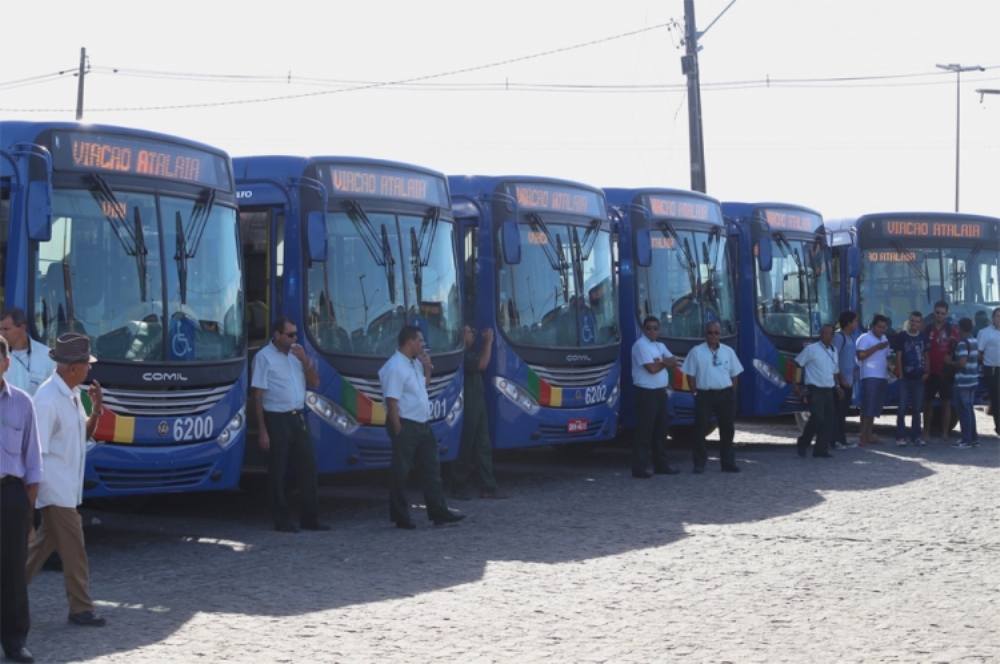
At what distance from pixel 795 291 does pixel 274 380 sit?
1024 cm

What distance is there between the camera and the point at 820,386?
60.1ft

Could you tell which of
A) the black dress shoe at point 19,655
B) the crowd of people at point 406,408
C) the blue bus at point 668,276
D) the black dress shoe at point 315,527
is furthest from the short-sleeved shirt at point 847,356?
the black dress shoe at point 19,655

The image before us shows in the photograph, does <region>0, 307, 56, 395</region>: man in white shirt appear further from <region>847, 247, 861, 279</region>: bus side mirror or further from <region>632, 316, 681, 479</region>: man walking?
<region>847, 247, 861, 279</region>: bus side mirror

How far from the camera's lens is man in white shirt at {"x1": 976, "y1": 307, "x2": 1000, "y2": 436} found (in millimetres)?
20094

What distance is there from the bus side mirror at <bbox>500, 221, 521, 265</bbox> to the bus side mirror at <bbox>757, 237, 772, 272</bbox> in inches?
224

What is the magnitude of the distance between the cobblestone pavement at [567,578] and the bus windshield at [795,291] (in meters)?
4.68

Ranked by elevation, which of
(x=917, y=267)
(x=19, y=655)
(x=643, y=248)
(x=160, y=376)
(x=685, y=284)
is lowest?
(x=19, y=655)

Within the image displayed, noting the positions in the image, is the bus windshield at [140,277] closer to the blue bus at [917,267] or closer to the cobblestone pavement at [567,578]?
the cobblestone pavement at [567,578]

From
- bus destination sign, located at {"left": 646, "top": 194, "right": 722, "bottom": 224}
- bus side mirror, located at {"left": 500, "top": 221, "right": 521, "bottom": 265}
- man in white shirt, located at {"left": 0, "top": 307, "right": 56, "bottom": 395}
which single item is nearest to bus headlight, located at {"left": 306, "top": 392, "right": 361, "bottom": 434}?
bus side mirror, located at {"left": 500, "top": 221, "right": 521, "bottom": 265}

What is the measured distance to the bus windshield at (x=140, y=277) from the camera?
10.6 metres

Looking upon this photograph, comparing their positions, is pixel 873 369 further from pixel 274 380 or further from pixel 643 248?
pixel 274 380

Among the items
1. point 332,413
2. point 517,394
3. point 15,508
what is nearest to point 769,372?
point 517,394

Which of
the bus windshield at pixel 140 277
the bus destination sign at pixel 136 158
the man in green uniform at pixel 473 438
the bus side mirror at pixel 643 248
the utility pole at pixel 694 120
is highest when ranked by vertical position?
the utility pole at pixel 694 120

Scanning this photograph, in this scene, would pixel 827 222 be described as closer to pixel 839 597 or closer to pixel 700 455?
pixel 700 455
